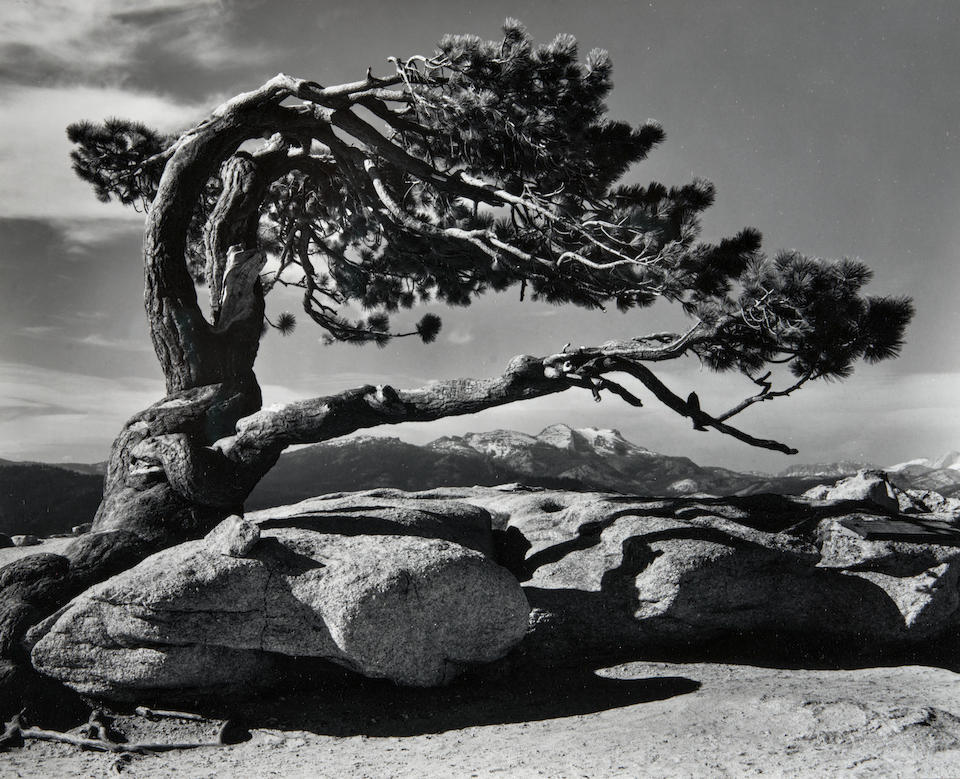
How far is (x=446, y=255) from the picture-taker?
10484 mm

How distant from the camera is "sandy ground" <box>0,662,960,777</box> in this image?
4906 mm

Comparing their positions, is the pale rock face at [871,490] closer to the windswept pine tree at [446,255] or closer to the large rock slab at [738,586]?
the large rock slab at [738,586]

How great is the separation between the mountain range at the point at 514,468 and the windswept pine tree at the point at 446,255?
20.7m

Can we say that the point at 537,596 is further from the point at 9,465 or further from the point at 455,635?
the point at 9,465

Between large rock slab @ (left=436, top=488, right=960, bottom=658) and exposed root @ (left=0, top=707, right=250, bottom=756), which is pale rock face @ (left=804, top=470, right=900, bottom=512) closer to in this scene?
large rock slab @ (left=436, top=488, right=960, bottom=658)

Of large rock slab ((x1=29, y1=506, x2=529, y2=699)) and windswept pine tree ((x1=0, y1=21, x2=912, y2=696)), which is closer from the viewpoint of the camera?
large rock slab ((x1=29, y1=506, x2=529, y2=699))

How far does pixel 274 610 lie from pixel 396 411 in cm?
278

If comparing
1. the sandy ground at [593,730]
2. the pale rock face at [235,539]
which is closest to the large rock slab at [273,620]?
the pale rock face at [235,539]

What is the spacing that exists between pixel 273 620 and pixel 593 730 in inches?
124

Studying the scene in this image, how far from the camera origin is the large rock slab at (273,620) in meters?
6.30

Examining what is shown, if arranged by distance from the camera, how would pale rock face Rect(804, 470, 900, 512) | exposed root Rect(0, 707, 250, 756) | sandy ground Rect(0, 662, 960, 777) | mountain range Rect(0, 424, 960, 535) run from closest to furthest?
sandy ground Rect(0, 662, 960, 777), exposed root Rect(0, 707, 250, 756), pale rock face Rect(804, 470, 900, 512), mountain range Rect(0, 424, 960, 535)

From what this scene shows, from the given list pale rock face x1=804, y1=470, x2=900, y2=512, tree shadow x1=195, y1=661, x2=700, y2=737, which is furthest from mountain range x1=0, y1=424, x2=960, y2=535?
tree shadow x1=195, y1=661, x2=700, y2=737

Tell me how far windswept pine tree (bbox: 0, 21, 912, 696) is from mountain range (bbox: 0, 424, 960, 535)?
813 inches

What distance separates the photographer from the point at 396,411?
8.28m
